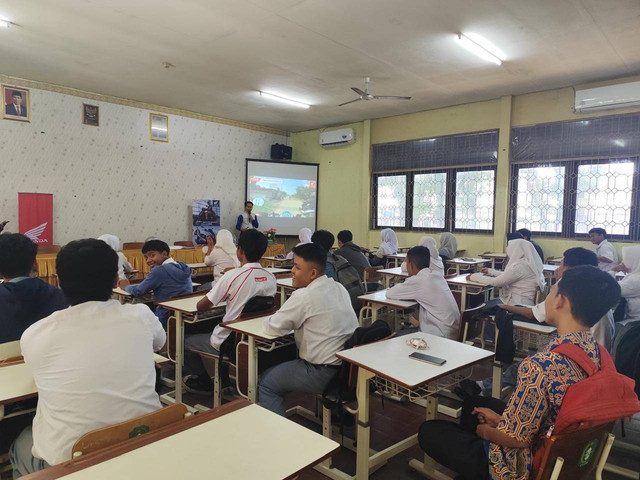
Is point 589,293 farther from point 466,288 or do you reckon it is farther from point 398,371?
point 466,288

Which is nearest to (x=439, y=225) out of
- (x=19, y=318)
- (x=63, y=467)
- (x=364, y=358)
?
(x=364, y=358)

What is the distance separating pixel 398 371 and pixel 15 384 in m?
1.57

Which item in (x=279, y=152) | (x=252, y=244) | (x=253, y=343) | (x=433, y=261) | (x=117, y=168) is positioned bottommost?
(x=253, y=343)

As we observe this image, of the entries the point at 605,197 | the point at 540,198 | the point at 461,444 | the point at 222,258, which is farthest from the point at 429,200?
the point at 461,444

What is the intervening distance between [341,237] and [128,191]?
4.56m

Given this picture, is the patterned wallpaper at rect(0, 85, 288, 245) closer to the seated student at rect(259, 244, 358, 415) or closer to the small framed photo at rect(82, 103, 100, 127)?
the small framed photo at rect(82, 103, 100, 127)

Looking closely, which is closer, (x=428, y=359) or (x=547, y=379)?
(x=547, y=379)

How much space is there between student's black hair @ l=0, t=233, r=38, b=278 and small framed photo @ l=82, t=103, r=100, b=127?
5.97 meters

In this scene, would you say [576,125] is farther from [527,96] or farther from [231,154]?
[231,154]

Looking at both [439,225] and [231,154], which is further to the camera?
[231,154]

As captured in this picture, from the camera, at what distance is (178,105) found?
820cm

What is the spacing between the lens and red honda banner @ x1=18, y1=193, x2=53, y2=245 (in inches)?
261

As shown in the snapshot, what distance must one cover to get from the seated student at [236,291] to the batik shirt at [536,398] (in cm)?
193

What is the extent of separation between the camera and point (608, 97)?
6168 millimetres
